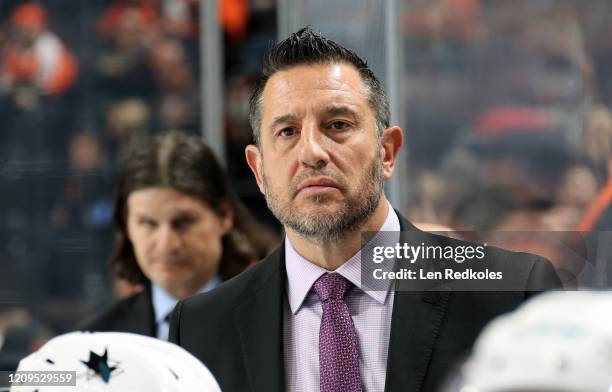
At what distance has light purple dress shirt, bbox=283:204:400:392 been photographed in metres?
1.33

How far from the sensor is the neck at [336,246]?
1.40 metres

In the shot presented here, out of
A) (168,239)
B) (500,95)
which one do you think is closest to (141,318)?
(168,239)

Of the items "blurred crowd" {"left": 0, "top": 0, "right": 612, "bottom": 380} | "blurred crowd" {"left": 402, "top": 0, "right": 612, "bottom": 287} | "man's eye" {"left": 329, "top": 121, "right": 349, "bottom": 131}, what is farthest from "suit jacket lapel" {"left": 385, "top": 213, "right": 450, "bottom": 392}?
"blurred crowd" {"left": 0, "top": 0, "right": 612, "bottom": 380}

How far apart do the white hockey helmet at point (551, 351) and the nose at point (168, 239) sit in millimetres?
1246

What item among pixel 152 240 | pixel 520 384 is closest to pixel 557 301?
pixel 520 384

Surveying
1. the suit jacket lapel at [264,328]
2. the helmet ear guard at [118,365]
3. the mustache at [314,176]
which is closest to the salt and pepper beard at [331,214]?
the mustache at [314,176]

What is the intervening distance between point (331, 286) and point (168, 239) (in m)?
0.75

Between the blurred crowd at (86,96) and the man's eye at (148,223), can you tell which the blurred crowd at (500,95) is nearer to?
the blurred crowd at (86,96)

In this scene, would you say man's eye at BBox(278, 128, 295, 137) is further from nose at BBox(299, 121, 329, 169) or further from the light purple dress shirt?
the light purple dress shirt

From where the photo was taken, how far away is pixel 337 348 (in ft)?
4.35

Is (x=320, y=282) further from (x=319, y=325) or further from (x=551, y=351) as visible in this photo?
(x=551, y=351)

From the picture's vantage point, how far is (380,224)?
142 centimetres

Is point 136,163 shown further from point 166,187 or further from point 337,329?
point 337,329

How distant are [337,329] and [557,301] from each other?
502mm
